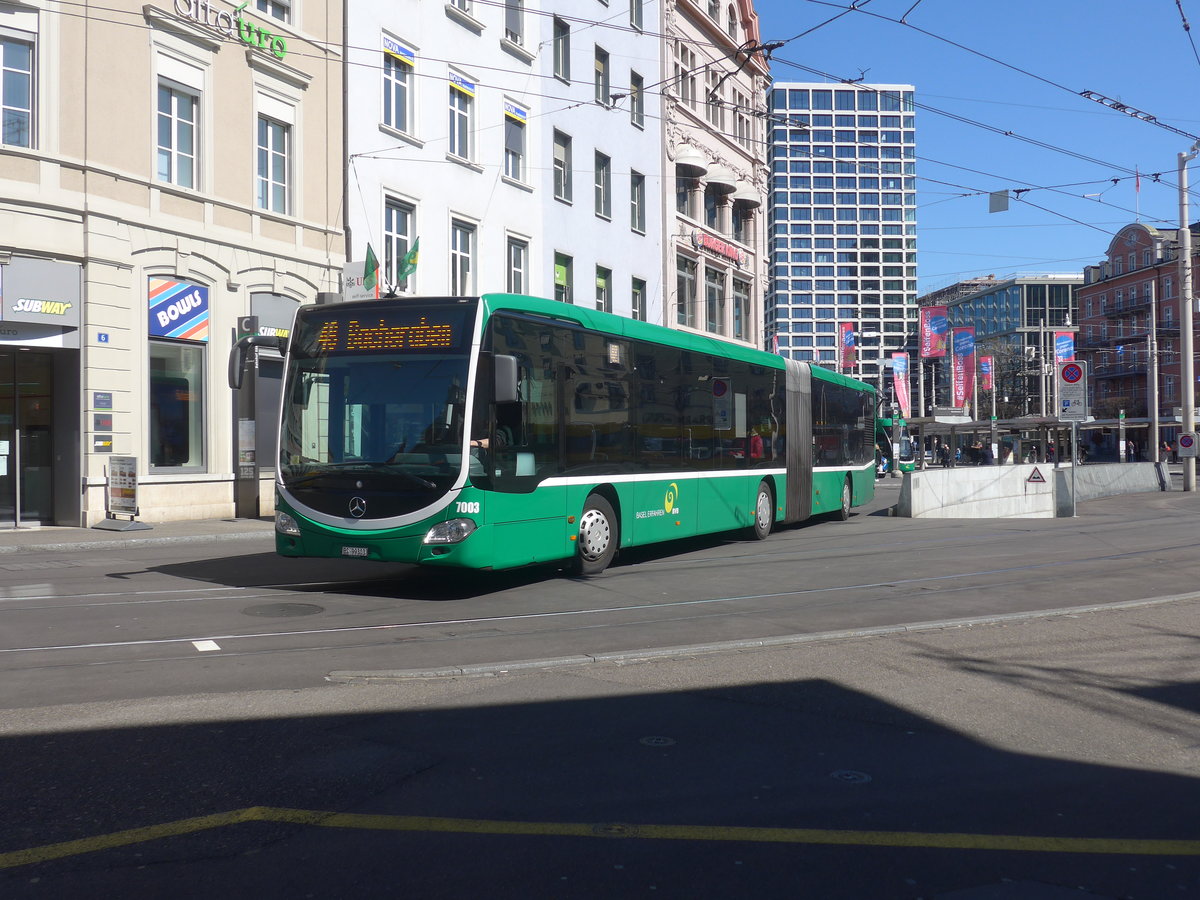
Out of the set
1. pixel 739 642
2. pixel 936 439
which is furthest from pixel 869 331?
pixel 739 642

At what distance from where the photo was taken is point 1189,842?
14.0ft

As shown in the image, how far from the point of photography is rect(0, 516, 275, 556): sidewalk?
16641mm

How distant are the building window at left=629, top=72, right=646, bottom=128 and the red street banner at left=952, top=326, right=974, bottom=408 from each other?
69.5 feet

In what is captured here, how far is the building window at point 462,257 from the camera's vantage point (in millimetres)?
28219

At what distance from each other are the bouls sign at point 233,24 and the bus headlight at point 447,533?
14591 millimetres

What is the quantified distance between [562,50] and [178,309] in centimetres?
1643

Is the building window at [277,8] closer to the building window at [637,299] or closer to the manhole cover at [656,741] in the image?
the building window at [637,299]

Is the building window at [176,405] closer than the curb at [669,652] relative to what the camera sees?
No

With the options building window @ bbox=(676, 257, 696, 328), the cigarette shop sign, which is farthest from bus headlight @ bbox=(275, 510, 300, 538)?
the cigarette shop sign

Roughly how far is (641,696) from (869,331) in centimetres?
15669

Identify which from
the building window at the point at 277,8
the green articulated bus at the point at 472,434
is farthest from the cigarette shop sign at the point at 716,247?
the green articulated bus at the point at 472,434

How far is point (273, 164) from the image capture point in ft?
76.7

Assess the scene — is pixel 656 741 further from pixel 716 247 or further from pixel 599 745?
pixel 716 247

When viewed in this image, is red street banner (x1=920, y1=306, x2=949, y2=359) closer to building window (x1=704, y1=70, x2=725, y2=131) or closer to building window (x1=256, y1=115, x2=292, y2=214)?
building window (x1=704, y1=70, x2=725, y2=131)
